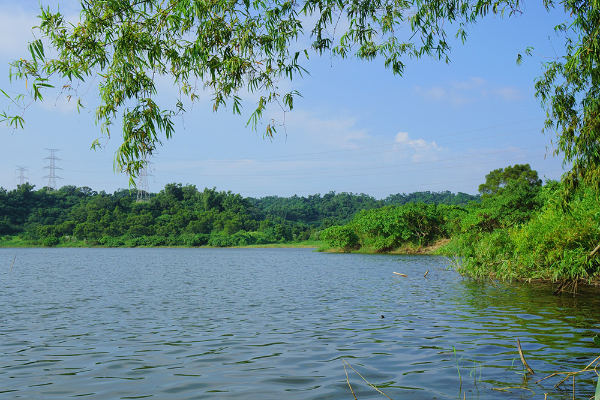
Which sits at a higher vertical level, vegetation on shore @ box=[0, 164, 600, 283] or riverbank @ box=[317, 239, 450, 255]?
vegetation on shore @ box=[0, 164, 600, 283]

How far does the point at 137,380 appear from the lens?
7.27 m

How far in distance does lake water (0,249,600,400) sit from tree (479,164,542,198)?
63131 millimetres

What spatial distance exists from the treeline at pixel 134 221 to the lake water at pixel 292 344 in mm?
88173

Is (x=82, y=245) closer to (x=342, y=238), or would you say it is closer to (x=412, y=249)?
(x=342, y=238)

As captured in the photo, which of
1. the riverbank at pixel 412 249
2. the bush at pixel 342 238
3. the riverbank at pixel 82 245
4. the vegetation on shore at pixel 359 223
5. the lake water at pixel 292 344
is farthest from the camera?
the riverbank at pixel 82 245

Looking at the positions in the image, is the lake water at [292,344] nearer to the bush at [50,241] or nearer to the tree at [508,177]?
the tree at [508,177]

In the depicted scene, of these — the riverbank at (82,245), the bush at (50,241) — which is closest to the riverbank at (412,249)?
the riverbank at (82,245)

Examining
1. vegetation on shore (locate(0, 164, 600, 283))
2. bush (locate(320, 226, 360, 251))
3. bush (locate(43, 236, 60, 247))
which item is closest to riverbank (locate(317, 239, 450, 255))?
vegetation on shore (locate(0, 164, 600, 283))

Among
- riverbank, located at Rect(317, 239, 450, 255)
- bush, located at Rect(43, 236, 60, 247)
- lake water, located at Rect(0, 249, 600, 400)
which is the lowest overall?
lake water, located at Rect(0, 249, 600, 400)

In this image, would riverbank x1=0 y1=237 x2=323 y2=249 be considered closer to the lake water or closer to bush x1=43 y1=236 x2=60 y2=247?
bush x1=43 y1=236 x2=60 y2=247

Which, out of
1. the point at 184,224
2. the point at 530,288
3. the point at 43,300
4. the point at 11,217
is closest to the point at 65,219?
the point at 11,217

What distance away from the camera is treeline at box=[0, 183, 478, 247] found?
109688 mm

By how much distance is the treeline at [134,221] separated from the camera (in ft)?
360

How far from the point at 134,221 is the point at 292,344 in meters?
114
